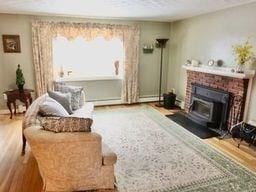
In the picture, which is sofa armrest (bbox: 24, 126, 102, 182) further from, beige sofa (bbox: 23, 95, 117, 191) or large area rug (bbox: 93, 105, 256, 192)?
large area rug (bbox: 93, 105, 256, 192)

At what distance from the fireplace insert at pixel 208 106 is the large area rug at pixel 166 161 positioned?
1.94 feet

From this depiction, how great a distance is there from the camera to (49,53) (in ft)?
17.0

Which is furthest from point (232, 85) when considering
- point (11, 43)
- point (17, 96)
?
point (11, 43)

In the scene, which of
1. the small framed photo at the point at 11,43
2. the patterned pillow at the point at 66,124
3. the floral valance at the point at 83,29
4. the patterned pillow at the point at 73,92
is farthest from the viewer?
the floral valance at the point at 83,29

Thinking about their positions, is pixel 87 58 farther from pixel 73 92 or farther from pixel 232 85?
pixel 232 85

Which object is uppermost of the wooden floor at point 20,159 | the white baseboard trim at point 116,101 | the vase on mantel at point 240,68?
the vase on mantel at point 240,68

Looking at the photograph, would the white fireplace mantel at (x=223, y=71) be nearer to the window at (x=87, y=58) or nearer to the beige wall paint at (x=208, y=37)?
the beige wall paint at (x=208, y=37)

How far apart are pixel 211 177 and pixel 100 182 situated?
4.54ft

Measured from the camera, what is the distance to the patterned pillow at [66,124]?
7.35 ft

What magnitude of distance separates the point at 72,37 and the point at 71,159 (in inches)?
149

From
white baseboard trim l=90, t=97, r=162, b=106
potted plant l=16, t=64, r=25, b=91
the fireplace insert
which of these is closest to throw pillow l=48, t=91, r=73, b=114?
potted plant l=16, t=64, r=25, b=91

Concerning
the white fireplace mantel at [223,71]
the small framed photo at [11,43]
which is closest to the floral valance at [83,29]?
the small framed photo at [11,43]

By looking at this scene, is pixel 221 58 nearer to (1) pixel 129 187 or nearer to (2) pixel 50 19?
(1) pixel 129 187

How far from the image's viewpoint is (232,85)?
161 inches
